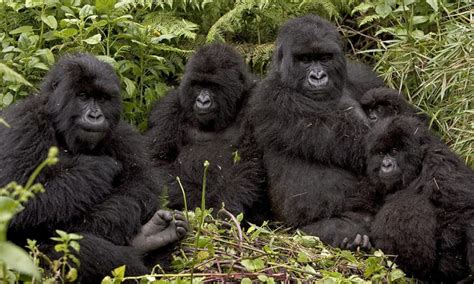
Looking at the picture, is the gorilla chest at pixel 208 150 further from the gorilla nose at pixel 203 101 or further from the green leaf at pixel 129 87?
the green leaf at pixel 129 87

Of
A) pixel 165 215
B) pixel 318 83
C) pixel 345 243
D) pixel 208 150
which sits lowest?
pixel 345 243

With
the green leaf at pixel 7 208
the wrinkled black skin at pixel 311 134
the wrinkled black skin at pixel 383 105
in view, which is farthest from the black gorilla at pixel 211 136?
the green leaf at pixel 7 208

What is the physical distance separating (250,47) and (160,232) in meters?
2.53

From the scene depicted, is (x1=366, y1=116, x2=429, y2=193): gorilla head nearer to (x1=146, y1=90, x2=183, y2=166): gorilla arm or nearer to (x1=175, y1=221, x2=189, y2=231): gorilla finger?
(x1=175, y1=221, x2=189, y2=231): gorilla finger

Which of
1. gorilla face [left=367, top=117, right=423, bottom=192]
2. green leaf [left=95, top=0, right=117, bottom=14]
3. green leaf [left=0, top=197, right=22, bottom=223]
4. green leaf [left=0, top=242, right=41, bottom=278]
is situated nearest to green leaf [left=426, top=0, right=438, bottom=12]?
gorilla face [left=367, top=117, right=423, bottom=192]

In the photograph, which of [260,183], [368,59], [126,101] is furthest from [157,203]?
[368,59]

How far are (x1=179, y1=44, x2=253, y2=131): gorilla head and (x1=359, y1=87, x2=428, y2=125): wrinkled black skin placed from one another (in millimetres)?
865

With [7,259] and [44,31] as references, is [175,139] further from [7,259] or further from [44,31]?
[7,259]

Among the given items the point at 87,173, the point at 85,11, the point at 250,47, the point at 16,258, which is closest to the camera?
the point at 16,258

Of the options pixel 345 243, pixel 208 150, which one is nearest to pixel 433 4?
pixel 208 150

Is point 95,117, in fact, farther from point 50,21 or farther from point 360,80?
point 360,80

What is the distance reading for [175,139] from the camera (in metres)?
6.20

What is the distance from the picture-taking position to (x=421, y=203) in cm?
486

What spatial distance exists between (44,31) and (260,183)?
183 centimetres
